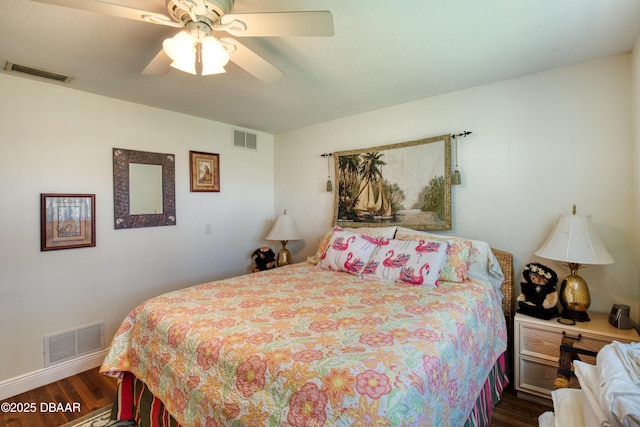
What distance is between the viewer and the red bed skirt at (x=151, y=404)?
4.99 ft

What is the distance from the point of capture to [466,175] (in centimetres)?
252

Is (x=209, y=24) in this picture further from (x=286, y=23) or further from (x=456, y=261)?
(x=456, y=261)

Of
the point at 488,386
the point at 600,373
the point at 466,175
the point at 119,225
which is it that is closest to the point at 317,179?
the point at 466,175

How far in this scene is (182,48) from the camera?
4.39 ft

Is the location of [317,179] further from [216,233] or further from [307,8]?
[307,8]

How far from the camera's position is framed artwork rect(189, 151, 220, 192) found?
10.4 ft

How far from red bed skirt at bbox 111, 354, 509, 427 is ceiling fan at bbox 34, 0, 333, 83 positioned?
1.81 m

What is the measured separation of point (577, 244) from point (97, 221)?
3.70 metres

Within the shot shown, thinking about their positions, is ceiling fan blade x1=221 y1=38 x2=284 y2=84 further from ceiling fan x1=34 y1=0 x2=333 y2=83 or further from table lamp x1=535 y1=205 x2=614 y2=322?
table lamp x1=535 y1=205 x2=614 y2=322

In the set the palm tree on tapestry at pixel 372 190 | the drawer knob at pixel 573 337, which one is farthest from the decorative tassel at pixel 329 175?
the drawer knob at pixel 573 337

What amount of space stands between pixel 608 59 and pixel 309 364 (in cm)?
273

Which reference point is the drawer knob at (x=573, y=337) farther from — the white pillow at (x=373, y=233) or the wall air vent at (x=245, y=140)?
the wall air vent at (x=245, y=140)

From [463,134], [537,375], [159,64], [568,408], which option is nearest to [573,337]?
[537,375]

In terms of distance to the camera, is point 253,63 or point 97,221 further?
point 97,221
